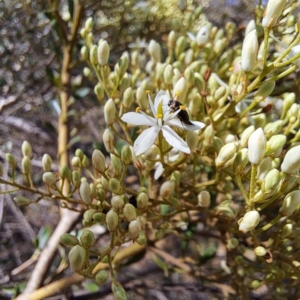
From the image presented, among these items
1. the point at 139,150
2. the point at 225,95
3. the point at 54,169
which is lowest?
the point at 139,150

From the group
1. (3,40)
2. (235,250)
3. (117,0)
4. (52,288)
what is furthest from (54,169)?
(235,250)

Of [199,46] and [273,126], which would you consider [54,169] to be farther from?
[273,126]

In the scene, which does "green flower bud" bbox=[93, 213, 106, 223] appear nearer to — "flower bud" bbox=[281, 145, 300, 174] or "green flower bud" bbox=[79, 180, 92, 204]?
"green flower bud" bbox=[79, 180, 92, 204]

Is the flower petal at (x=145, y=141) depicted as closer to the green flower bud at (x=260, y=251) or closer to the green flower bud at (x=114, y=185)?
the green flower bud at (x=114, y=185)

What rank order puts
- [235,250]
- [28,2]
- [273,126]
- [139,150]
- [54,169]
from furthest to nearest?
1. [54,169]
2. [28,2]
3. [235,250]
4. [273,126]
5. [139,150]

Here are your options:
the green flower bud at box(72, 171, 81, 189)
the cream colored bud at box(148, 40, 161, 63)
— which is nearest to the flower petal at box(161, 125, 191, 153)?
the green flower bud at box(72, 171, 81, 189)

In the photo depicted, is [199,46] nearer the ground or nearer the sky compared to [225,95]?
nearer the sky
